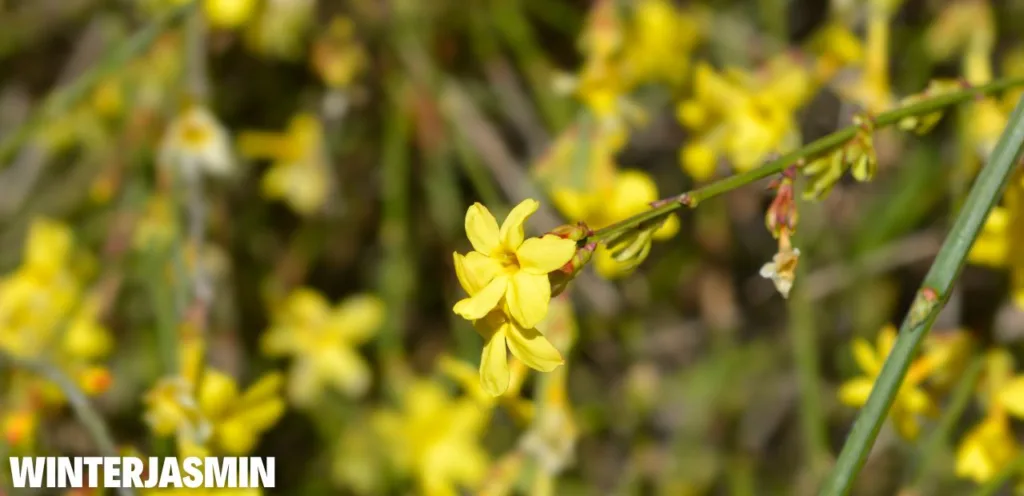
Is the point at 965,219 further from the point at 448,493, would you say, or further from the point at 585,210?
the point at 448,493

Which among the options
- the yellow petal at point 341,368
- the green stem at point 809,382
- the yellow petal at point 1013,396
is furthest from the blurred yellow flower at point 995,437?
the yellow petal at point 341,368

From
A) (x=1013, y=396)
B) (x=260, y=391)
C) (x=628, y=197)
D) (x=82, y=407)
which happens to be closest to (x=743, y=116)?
(x=628, y=197)

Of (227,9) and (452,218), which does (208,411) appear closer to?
(227,9)

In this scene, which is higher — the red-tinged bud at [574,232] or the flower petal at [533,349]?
the red-tinged bud at [574,232]

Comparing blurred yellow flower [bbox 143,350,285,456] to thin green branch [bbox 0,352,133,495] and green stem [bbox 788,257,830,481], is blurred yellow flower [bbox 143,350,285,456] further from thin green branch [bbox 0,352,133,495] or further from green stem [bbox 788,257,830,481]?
green stem [bbox 788,257,830,481]

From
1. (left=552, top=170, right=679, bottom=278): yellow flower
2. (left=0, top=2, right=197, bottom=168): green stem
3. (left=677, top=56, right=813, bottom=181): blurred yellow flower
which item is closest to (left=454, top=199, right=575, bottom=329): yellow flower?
(left=552, top=170, right=679, bottom=278): yellow flower

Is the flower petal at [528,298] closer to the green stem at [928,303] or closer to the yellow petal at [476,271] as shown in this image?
the yellow petal at [476,271]
